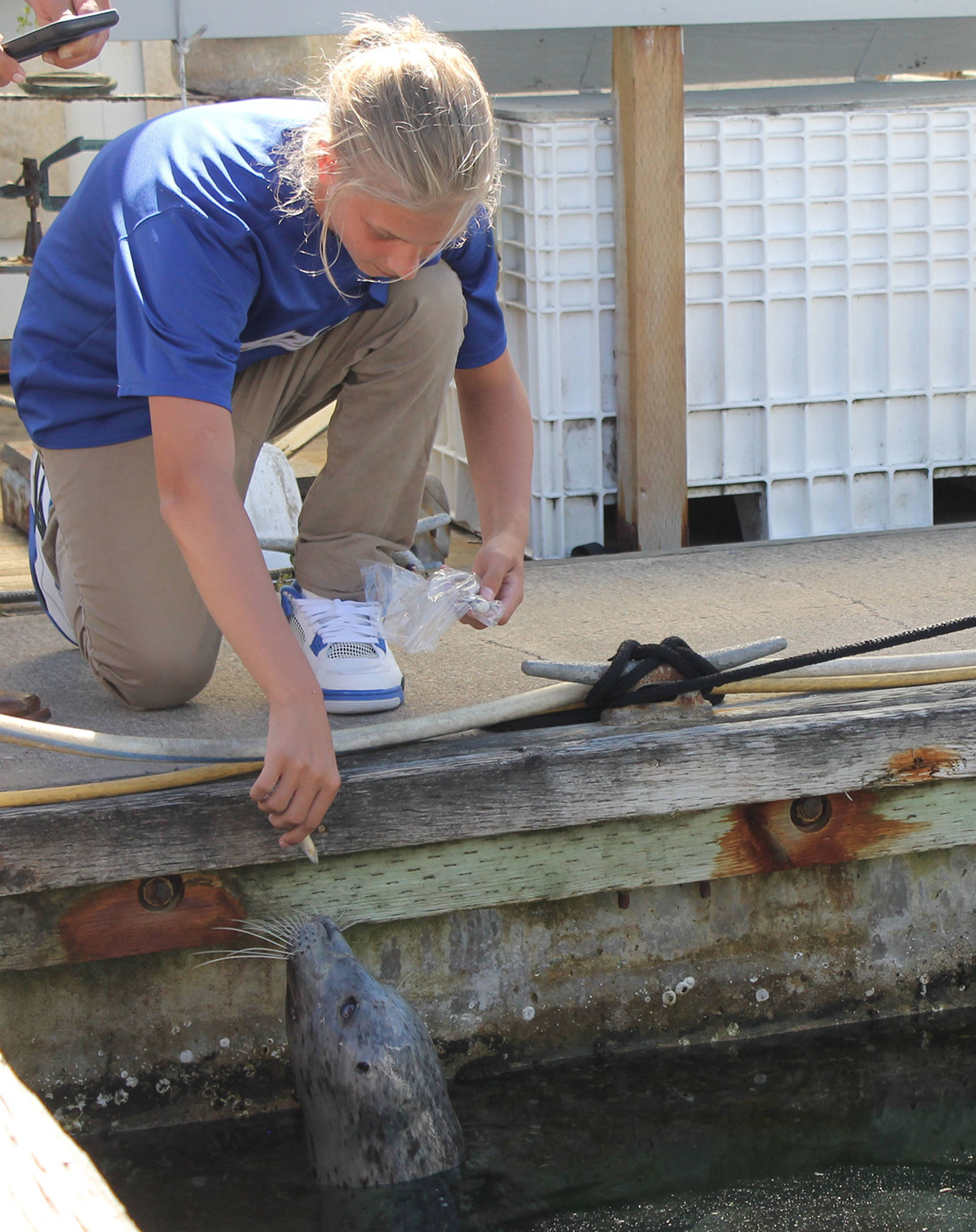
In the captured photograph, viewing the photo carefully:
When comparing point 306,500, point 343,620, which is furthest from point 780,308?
point 343,620

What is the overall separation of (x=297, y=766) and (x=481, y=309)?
108 cm

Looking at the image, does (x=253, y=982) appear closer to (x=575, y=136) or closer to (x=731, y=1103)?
(x=731, y=1103)

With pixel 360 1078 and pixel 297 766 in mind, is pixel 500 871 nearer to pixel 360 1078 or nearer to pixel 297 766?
pixel 360 1078

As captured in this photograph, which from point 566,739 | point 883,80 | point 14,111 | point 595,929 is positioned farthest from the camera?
point 14,111

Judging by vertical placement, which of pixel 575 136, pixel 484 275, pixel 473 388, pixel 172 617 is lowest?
pixel 172 617

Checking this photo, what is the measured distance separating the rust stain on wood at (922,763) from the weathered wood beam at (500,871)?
0.08m

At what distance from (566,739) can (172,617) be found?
0.72 m

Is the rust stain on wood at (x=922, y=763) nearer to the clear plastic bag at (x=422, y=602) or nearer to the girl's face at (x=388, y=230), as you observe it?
the clear plastic bag at (x=422, y=602)

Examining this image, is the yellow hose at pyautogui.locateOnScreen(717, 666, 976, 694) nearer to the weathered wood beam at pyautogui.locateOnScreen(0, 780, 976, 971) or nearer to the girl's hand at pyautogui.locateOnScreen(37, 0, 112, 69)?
the weathered wood beam at pyautogui.locateOnScreen(0, 780, 976, 971)

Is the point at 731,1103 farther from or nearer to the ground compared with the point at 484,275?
nearer to the ground

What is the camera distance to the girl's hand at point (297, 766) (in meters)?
1.94

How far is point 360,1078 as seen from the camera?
7.35ft

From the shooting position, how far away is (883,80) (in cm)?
565

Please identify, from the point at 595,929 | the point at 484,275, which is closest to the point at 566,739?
the point at 595,929
